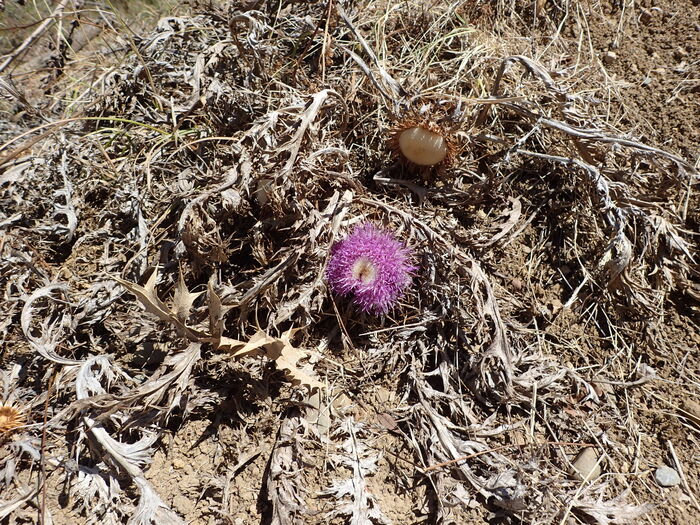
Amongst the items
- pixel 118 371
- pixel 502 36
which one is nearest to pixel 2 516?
pixel 118 371

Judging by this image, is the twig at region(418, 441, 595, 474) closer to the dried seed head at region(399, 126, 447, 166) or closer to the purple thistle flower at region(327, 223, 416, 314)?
the purple thistle flower at region(327, 223, 416, 314)

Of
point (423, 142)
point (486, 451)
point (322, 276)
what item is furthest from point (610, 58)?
point (486, 451)

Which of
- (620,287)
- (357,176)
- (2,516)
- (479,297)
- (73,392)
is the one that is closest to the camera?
(2,516)

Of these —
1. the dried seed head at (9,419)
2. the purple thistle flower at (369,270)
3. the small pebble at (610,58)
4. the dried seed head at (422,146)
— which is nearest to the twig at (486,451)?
the purple thistle flower at (369,270)

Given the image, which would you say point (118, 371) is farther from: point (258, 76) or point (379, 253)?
point (258, 76)

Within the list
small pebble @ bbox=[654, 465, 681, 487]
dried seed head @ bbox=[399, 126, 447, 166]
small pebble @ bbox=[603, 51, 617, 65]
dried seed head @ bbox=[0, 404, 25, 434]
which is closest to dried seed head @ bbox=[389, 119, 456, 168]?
dried seed head @ bbox=[399, 126, 447, 166]
